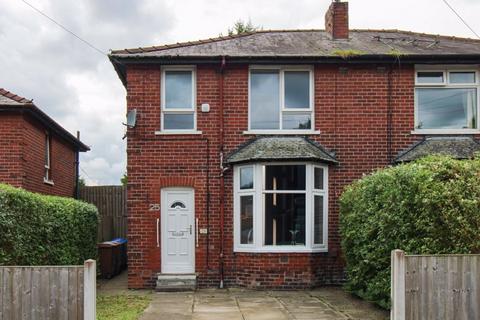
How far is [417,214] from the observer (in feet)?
29.7

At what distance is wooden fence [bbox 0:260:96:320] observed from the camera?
7.57 m

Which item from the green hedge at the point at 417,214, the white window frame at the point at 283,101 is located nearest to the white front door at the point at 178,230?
the white window frame at the point at 283,101

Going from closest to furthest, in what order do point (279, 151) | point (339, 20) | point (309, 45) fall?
1. point (279, 151)
2. point (309, 45)
3. point (339, 20)

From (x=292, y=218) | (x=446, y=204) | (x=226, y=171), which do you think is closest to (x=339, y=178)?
(x=292, y=218)

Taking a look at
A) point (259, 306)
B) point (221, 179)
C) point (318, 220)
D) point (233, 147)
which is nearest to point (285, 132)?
point (233, 147)

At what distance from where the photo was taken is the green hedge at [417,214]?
8.59 meters

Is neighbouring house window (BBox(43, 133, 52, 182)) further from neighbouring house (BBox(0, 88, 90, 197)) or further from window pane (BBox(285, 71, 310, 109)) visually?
window pane (BBox(285, 71, 310, 109))

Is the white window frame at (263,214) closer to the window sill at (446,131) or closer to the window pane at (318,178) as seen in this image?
the window pane at (318,178)

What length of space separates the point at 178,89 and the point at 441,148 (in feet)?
22.4

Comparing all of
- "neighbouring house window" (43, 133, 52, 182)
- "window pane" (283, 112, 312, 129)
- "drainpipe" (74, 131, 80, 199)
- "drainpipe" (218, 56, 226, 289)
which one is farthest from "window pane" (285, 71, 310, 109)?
"drainpipe" (74, 131, 80, 199)

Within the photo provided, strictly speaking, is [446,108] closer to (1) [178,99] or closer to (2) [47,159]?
(1) [178,99]

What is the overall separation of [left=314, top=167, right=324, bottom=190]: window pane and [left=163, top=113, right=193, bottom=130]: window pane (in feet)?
11.1

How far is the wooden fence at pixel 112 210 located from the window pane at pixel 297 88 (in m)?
8.31

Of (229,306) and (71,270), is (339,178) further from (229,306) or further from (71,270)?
(71,270)
